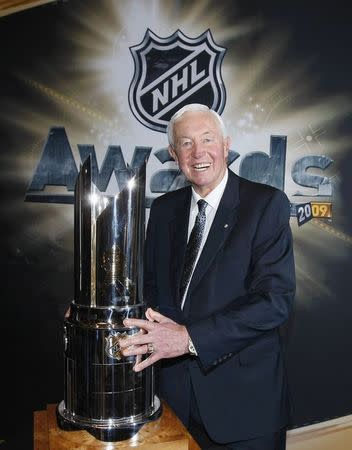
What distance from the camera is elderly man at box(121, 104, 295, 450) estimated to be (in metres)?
1.57

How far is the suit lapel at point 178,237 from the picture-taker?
172cm

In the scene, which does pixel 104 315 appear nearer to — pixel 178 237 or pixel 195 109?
pixel 178 237

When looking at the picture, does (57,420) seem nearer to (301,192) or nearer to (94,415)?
(94,415)

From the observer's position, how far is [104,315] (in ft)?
3.73

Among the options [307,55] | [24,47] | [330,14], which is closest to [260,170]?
[307,55]

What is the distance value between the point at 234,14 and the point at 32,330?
201 cm

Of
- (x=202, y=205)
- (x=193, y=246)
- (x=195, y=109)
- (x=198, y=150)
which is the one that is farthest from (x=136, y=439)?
(x=195, y=109)

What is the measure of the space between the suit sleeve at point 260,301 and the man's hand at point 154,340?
0.06 metres

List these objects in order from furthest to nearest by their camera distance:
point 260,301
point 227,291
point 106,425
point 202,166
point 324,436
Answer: point 324,436 < point 202,166 < point 227,291 < point 260,301 < point 106,425

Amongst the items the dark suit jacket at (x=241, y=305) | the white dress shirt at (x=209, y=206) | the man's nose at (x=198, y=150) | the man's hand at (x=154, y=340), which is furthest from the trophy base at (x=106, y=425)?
the man's nose at (x=198, y=150)

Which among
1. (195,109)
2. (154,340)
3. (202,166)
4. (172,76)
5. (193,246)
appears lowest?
(154,340)

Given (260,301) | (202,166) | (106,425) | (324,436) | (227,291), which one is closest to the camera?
(106,425)

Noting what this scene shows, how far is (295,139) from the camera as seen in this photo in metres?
2.87

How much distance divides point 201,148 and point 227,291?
499 millimetres
